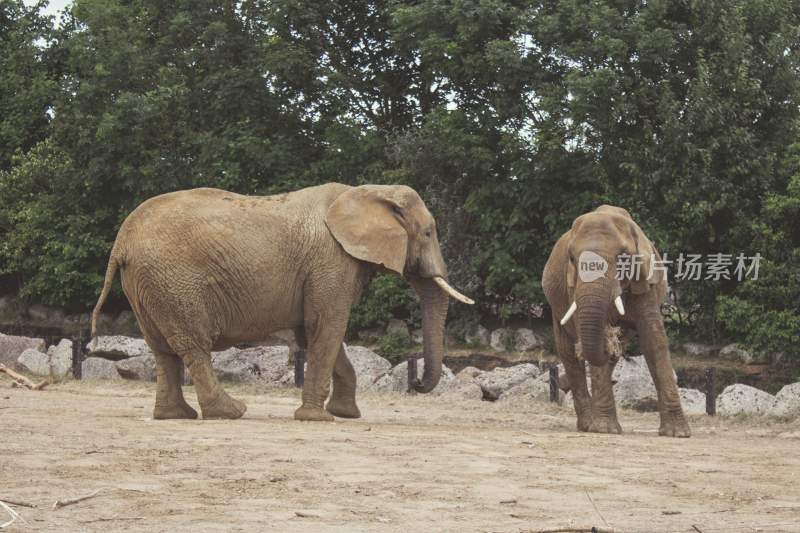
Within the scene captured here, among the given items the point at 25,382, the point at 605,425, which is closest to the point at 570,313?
the point at 605,425

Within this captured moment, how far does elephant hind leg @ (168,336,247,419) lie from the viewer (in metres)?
13.4

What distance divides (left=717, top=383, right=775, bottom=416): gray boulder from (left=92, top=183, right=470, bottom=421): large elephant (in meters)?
5.91

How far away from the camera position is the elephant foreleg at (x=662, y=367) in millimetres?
14000

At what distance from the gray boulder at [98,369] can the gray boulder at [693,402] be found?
10.5 m

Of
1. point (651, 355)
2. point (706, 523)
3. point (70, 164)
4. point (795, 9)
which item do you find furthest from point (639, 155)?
point (706, 523)

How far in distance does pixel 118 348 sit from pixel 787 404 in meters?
12.5

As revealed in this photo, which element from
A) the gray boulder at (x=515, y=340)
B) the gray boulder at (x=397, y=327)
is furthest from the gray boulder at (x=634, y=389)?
the gray boulder at (x=397, y=327)

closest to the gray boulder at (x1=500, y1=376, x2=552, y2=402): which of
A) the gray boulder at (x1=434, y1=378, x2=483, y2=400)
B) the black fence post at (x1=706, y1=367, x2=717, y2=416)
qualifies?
the gray boulder at (x1=434, y1=378, x2=483, y2=400)

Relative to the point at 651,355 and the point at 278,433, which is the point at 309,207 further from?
the point at 651,355

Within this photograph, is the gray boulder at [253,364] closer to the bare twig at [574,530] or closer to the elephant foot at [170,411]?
the elephant foot at [170,411]

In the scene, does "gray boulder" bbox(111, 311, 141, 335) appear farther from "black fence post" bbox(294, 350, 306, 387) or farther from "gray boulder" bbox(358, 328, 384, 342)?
"black fence post" bbox(294, 350, 306, 387)

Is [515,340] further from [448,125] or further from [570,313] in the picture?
[570,313]

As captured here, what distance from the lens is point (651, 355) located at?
554 inches

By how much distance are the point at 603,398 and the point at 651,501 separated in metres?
5.41
